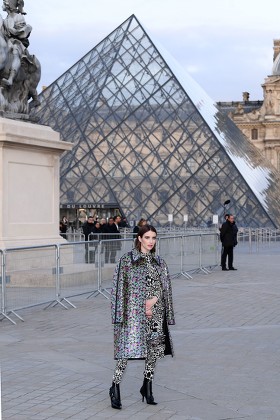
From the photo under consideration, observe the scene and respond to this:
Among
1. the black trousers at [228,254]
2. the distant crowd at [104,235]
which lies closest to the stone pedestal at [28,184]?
the distant crowd at [104,235]

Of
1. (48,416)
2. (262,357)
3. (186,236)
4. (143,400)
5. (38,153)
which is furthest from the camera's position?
(186,236)

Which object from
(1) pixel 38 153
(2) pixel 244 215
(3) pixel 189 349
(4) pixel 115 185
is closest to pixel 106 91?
(4) pixel 115 185

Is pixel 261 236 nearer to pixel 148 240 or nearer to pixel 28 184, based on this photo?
pixel 28 184

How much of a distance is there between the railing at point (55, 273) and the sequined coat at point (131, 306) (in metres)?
4.42

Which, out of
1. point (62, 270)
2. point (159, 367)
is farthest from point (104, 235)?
point (159, 367)

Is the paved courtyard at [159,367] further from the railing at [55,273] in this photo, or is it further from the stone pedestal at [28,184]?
the stone pedestal at [28,184]

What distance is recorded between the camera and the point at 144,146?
41.2 m

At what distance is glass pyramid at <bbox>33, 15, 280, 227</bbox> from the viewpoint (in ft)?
128

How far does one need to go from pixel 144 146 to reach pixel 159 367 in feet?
112

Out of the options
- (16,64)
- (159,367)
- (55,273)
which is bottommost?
(159,367)

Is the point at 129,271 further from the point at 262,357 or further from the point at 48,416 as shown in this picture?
the point at 262,357

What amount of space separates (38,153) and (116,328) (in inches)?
305

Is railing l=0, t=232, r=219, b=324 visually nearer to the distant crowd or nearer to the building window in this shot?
the distant crowd

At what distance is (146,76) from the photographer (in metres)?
42.7
